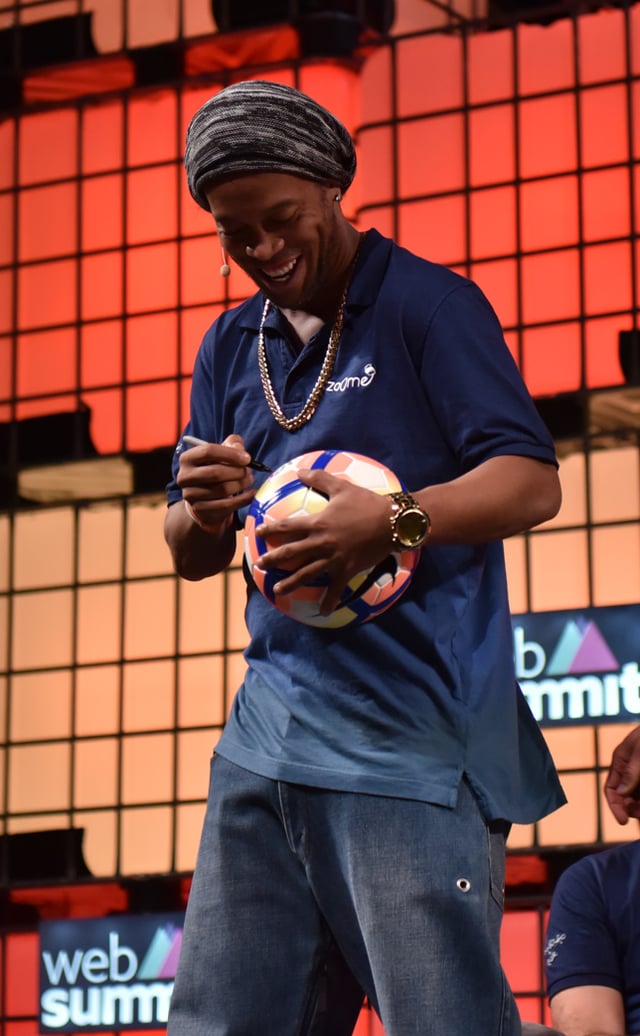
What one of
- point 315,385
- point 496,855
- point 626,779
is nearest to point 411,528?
point 315,385

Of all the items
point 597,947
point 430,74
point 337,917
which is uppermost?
point 430,74

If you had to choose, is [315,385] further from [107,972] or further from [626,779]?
[107,972]

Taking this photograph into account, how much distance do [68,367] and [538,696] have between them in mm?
1863

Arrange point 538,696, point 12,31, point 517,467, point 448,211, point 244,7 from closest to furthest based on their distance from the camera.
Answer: point 517,467 < point 538,696 < point 448,211 < point 244,7 < point 12,31

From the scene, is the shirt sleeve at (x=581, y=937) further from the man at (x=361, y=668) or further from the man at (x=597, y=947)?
the man at (x=361, y=668)

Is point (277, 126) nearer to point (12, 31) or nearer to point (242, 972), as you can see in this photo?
point (242, 972)

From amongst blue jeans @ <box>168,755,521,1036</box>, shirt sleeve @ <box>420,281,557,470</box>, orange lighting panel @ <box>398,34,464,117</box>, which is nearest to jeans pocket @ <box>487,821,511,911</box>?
blue jeans @ <box>168,755,521,1036</box>

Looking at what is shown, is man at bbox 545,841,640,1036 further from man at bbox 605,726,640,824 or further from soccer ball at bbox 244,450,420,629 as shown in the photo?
soccer ball at bbox 244,450,420,629

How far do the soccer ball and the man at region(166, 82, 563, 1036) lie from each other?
23 millimetres

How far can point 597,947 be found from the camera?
3.20m

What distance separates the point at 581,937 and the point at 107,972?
1.99m

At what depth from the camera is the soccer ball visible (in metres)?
1.48

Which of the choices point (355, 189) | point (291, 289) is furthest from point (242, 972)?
point (355, 189)

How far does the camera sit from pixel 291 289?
5.32 feet
